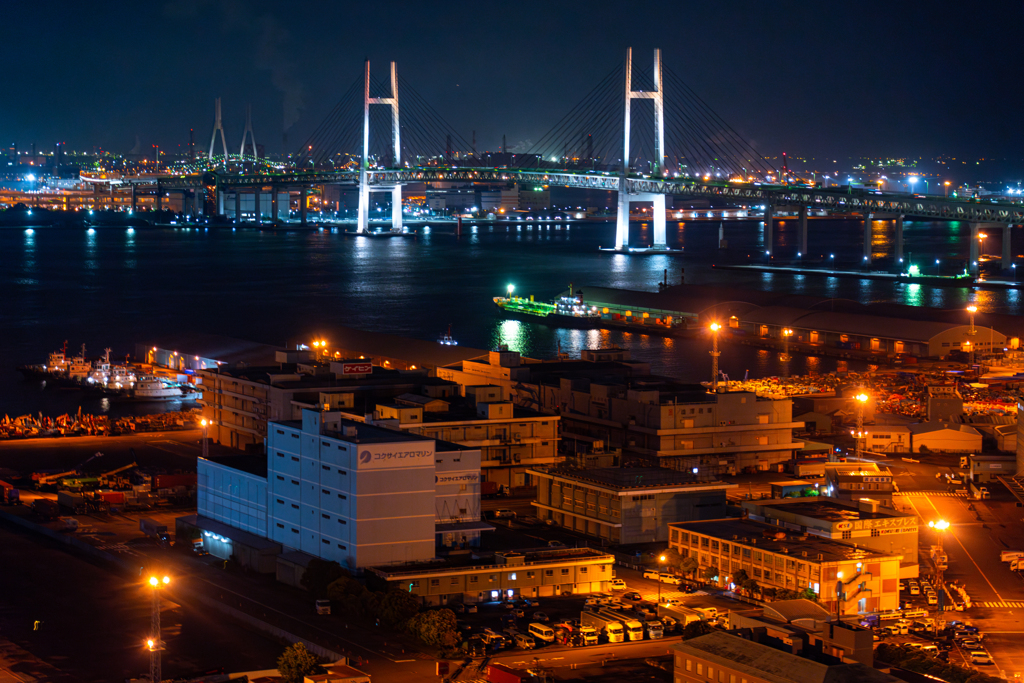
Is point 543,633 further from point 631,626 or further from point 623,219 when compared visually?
point 623,219

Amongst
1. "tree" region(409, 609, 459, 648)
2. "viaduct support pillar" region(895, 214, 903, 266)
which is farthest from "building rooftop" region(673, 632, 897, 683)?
"viaduct support pillar" region(895, 214, 903, 266)

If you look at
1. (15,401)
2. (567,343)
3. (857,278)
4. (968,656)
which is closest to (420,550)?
(968,656)

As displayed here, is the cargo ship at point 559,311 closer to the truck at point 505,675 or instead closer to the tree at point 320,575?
the tree at point 320,575

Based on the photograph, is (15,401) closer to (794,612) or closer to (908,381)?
(908,381)

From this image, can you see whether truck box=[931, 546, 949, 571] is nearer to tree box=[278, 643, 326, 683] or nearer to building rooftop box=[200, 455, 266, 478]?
tree box=[278, 643, 326, 683]

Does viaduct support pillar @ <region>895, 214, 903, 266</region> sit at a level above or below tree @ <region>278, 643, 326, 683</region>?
above

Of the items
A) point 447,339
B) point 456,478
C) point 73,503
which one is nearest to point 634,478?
point 456,478
